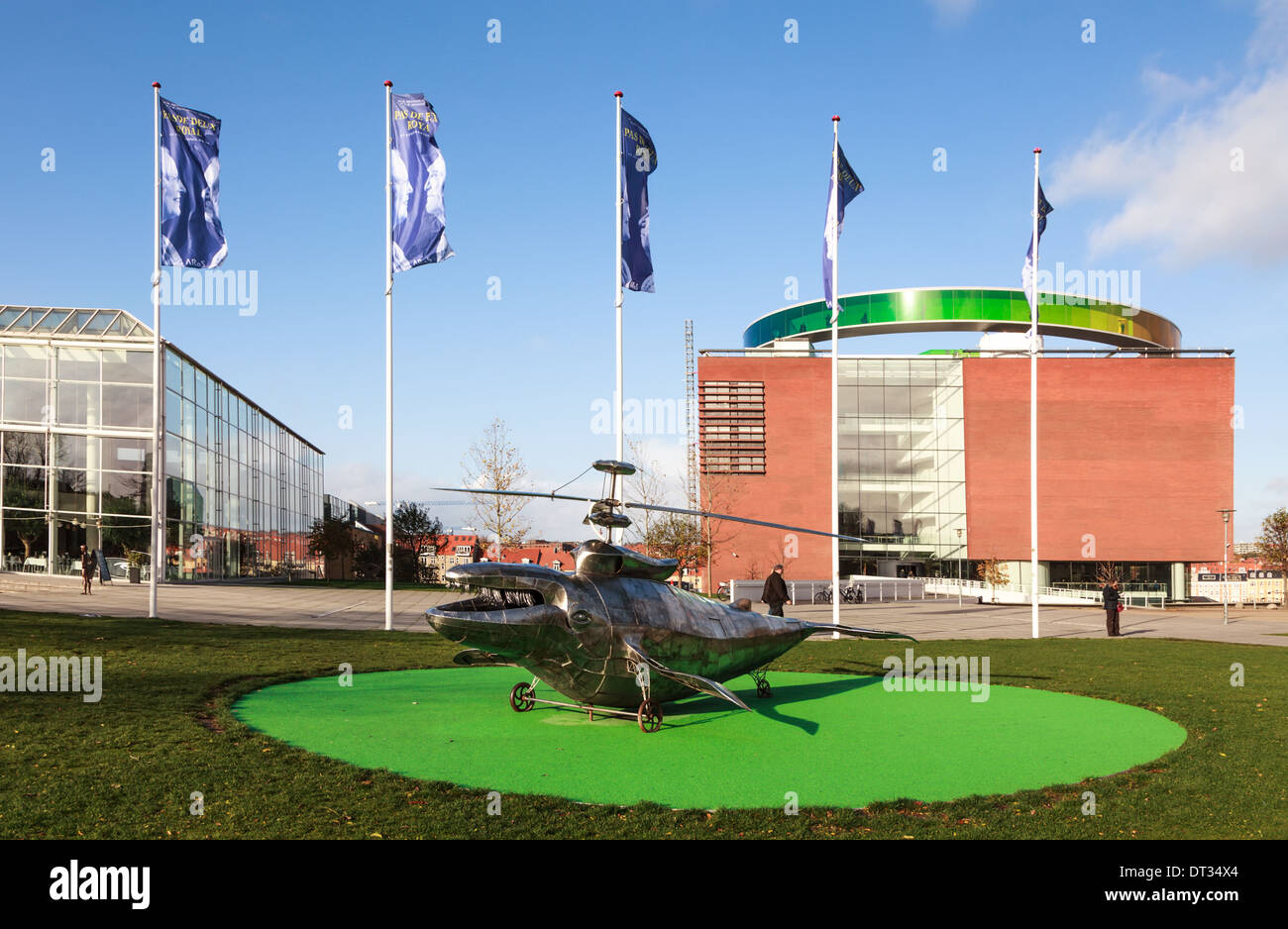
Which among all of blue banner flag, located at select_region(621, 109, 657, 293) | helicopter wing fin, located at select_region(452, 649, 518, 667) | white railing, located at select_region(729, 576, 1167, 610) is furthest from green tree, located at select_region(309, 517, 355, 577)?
helicopter wing fin, located at select_region(452, 649, 518, 667)

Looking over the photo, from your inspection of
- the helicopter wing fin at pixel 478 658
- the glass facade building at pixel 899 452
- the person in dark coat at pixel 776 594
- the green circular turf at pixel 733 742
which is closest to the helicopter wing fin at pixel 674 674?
the green circular turf at pixel 733 742

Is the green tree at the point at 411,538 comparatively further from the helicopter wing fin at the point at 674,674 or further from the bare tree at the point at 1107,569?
the helicopter wing fin at the point at 674,674

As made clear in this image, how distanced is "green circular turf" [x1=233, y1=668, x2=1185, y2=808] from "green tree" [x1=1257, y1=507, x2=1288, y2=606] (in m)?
57.5

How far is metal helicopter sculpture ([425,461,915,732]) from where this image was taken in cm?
1176

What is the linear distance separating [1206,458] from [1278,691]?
62.6 m

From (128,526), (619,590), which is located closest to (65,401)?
(128,526)

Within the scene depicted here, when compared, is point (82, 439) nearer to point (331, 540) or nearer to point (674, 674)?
point (331, 540)

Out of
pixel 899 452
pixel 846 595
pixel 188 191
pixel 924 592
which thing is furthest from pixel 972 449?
pixel 188 191

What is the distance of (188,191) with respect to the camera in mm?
26531
